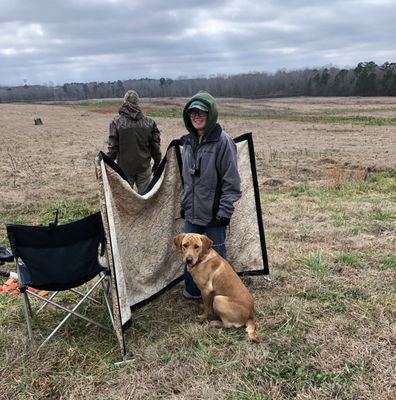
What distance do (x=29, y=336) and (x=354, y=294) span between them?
11.3ft

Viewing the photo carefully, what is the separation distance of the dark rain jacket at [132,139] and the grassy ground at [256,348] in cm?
235

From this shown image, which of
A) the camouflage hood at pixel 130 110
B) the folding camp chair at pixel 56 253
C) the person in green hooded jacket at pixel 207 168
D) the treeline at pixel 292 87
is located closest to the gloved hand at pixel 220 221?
the person in green hooded jacket at pixel 207 168

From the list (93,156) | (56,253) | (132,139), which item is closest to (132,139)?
(132,139)

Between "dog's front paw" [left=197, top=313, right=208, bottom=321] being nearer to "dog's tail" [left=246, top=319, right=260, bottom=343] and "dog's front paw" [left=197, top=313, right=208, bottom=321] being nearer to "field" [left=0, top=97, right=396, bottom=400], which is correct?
"field" [left=0, top=97, right=396, bottom=400]

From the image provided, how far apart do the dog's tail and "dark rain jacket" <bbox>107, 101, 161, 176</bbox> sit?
3267mm

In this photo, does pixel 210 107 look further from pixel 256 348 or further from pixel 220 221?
pixel 256 348

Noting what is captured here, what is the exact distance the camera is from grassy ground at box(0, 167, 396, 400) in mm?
3355

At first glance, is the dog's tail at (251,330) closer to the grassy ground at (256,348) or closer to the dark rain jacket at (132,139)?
the grassy ground at (256,348)

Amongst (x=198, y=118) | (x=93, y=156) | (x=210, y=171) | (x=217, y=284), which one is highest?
(x=198, y=118)

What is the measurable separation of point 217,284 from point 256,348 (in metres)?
0.72

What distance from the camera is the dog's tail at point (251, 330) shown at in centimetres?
385

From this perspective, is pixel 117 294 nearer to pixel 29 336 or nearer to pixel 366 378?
pixel 29 336

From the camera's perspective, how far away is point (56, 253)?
12.2 ft

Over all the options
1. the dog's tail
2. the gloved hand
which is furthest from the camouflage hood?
the dog's tail
